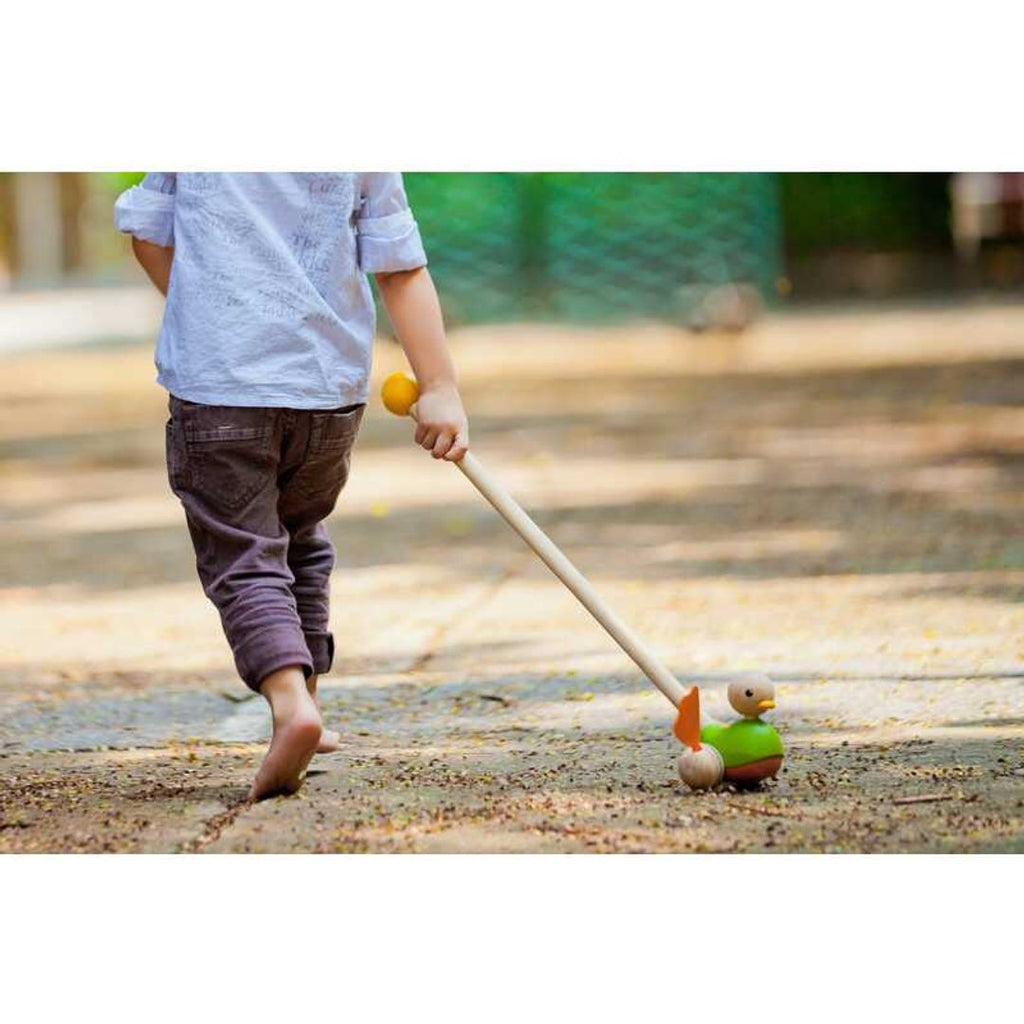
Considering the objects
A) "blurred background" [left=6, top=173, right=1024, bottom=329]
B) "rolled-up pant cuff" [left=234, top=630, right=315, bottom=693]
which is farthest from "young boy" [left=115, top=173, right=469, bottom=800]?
"blurred background" [left=6, top=173, right=1024, bottom=329]

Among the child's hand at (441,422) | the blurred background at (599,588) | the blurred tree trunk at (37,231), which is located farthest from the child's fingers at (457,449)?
the blurred tree trunk at (37,231)

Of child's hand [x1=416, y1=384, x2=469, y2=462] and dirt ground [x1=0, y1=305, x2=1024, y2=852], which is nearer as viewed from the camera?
dirt ground [x1=0, y1=305, x2=1024, y2=852]

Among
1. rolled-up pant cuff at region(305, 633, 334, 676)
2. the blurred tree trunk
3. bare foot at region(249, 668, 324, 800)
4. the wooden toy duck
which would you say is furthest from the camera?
the blurred tree trunk

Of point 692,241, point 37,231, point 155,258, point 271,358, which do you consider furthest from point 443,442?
point 37,231

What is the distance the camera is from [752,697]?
2.81m

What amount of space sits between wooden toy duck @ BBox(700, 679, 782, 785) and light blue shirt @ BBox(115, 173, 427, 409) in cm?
70

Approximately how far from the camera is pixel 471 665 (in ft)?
12.9

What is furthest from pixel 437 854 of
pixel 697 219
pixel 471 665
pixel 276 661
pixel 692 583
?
pixel 697 219

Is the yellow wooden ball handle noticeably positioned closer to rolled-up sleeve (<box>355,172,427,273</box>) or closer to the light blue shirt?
the light blue shirt

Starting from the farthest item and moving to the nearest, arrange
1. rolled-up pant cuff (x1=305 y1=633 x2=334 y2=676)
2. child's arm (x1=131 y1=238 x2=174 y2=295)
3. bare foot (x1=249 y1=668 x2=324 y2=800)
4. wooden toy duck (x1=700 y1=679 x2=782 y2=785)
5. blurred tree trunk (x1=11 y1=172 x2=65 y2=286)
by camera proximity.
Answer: blurred tree trunk (x1=11 y1=172 x2=65 y2=286) < rolled-up pant cuff (x1=305 y1=633 x2=334 y2=676) < child's arm (x1=131 y1=238 x2=174 y2=295) < wooden toy duck (x1=700 y1=679 x2=782 y2=785) < bare foot (x1=249 y1=668 x2=324 y2=800)

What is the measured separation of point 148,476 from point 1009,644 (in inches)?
162

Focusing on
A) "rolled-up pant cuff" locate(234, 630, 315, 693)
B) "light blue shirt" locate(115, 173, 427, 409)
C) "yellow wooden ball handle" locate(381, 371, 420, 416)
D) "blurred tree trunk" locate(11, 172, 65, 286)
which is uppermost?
"light blue shirt" locate(115, 173, 427, 409)

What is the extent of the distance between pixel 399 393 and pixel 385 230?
0.77ft

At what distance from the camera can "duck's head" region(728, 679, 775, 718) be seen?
9.21 feet
